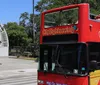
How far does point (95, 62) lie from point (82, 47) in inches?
20.8

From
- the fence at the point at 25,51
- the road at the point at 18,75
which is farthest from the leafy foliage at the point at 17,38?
the road at the point at 18,75

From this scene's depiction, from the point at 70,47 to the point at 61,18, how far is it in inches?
38.5

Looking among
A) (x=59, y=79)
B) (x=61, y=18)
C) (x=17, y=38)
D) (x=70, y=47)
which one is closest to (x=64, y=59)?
(x=70, y=47)

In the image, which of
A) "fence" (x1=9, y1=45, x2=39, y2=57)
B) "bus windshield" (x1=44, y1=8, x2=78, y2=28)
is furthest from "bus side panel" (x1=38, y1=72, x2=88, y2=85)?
"fence" (x1=9, y1=45, x2=39, y2=57)

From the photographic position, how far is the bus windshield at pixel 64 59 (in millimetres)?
7926

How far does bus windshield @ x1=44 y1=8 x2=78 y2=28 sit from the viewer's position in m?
8.29

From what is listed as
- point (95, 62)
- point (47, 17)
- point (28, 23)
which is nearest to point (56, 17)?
point (47, 17)

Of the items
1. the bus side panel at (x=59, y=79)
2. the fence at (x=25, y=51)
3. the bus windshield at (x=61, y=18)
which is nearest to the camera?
the bus side panel at (x=59, y=79)

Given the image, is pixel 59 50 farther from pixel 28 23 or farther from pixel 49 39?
pixel 28 23

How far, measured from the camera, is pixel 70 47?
324 inches

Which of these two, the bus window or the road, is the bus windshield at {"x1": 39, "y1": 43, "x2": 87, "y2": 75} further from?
the road

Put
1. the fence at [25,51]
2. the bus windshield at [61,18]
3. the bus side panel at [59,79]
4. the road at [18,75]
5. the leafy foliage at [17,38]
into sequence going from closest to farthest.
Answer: the bus side panel at [59,79], the bus windshield at [61,18], the road at [18,75], the fence at [25,51], the leafy foliage at [17,38]

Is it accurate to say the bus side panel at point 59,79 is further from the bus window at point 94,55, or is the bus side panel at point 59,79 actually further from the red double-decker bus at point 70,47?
the bus window at point 94,55

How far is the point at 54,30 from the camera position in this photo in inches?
341
